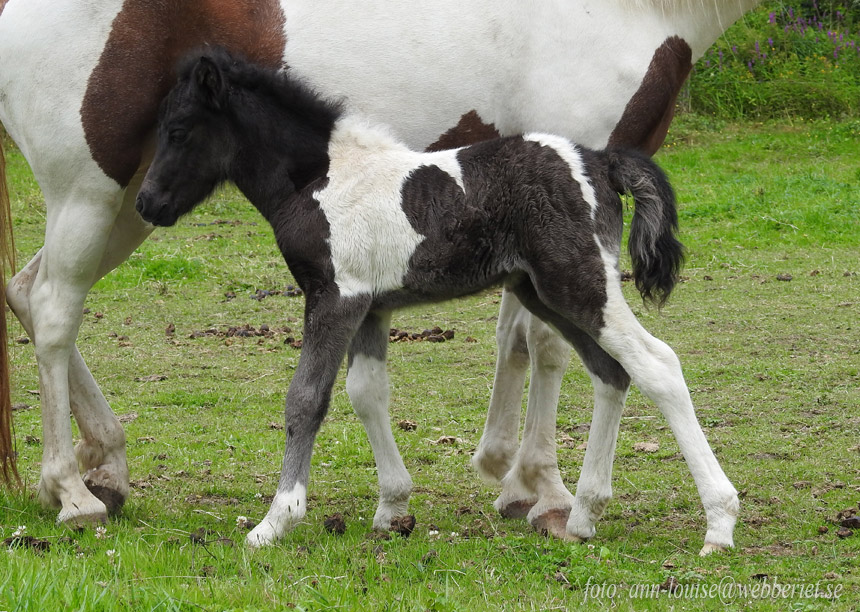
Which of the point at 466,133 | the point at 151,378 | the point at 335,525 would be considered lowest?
the point at 335,525

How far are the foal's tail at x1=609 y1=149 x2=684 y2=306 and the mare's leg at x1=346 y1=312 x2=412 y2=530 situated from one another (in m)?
1.01

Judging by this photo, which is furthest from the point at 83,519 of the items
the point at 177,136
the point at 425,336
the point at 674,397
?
the point at 425,336

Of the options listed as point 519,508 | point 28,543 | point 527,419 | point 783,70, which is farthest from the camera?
point 783,70

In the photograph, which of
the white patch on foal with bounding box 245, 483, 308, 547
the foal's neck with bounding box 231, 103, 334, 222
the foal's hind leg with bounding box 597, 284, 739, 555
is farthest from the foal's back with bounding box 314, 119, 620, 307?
the white patch on foal with bounding box 245, 483, 308, 547

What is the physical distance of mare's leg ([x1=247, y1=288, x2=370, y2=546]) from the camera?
13.0 ft

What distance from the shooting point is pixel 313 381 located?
4.02m

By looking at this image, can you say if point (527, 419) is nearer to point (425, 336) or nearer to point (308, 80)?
point (308, 80)

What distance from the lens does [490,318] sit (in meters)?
8.84

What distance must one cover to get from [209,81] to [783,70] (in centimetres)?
1457

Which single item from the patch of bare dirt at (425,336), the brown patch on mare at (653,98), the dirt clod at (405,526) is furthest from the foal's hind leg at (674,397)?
the patch of bare dirt at (425,336)

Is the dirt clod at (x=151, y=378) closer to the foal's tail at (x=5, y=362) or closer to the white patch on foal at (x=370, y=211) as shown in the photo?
the foal's tail at (x=5, y=362)

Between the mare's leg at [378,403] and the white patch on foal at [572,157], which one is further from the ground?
the white patch on foal at [572,157]

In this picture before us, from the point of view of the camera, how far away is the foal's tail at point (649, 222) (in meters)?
3.97

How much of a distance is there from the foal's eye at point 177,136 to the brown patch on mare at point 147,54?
23 centimetres
